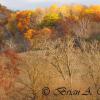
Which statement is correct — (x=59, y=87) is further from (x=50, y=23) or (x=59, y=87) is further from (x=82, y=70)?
(x=50, y=23)

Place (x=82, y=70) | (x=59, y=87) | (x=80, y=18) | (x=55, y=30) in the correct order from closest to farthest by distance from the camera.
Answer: (x=59, y=87), (x=82, y=70), (x=55, y=30), (x=80, y=18)

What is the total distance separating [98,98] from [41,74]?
3.48 m

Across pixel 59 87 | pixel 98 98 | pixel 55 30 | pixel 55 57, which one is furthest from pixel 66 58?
pixel 55 30

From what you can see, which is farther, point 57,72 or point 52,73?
point 57,72

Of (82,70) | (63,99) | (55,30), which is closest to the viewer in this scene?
(63,99)

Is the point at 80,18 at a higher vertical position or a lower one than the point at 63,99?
higher

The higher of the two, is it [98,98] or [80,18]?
[80,18]

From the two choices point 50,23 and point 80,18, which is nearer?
point 50,23

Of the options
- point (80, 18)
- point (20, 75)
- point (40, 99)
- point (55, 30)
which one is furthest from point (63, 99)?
point (80, 18)

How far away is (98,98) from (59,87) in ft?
8.29

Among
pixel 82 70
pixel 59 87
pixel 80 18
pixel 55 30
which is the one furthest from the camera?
pixel 80 18

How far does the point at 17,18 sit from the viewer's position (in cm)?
4531

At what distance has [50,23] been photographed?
41.8 metres

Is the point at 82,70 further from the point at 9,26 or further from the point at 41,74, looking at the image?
the point at 9,26
